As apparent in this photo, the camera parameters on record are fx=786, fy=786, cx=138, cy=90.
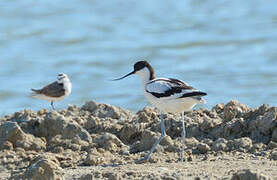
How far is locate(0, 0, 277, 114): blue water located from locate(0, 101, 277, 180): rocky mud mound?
529 cm

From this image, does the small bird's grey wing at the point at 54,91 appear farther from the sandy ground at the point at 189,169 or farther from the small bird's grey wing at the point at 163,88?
the sandy ground at the point at 189,169

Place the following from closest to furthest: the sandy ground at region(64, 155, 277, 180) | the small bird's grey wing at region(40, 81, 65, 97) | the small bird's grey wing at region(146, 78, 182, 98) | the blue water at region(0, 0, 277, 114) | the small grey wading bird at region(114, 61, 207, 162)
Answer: the sandy ground at region(64, 155, 277, 180) < the small grey wading bird at region(114, 61, 207, 162) < the small bird's grey wing at region(146, 78, 182, 98) < the small bird's grey wing at region(40, 81, 65, 97) < the blue water at region(0, 0, 277, 114)

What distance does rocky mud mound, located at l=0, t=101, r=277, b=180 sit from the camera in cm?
879

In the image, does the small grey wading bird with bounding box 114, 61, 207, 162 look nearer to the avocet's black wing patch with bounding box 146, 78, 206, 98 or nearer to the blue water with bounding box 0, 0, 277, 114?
the avocet's black wing patch with bounding box 146, 78, 206, 98

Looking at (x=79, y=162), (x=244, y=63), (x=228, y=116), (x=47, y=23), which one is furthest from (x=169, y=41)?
(x=79, y=162)

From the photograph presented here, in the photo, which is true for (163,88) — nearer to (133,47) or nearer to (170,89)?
(170,89)

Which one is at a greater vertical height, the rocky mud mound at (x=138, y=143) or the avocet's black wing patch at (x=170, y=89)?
the avocet's black wing patch at (x=170, y=89)

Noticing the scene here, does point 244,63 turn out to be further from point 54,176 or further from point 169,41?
point 54,176

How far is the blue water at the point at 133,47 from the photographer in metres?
17.8

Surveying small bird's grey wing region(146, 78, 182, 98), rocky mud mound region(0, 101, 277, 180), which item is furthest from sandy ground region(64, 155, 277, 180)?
small bird's grey wing region(146, 78, 182, 98)

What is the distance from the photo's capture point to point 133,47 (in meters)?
21.4

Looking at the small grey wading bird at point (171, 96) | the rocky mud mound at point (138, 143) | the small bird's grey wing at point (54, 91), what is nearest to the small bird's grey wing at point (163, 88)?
the small grey wading bird at point (171, 96)

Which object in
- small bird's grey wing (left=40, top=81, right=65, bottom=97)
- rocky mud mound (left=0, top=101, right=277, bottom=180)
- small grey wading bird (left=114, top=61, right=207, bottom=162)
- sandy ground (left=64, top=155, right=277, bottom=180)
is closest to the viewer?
sandy ground (left=64, top=155, right=277, bottom=180)

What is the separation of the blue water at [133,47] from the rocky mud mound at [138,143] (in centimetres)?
529
